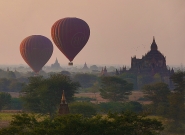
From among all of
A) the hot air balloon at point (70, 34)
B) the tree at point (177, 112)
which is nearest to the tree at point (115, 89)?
the hot air balloon at point (70, 34)

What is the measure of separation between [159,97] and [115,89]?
1354 cm

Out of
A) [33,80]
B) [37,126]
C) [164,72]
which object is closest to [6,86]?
[164,72]

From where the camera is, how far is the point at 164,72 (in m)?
123

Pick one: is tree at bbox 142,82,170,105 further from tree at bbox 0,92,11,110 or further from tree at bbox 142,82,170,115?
tree at bbox 0,92,11,110

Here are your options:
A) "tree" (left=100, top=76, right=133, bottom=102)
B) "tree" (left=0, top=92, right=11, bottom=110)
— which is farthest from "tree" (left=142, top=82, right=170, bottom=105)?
"tree" (left=0, top=92, right=11, bottom=110)

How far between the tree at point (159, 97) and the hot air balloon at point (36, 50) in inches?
876

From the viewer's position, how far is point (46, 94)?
6150 centimetres

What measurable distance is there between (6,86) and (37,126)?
98076 mm

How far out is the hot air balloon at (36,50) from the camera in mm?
90000

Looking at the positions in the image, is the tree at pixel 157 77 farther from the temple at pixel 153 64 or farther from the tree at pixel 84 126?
the tree at pixel 84 126

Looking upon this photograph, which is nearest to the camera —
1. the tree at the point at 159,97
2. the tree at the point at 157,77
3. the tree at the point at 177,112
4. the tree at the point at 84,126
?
the tree at the point at 84,126

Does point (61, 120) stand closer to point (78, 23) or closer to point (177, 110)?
point (177, 110)

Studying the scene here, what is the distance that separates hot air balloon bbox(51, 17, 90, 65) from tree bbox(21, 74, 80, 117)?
11025 mm

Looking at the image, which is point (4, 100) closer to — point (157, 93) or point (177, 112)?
point (157, 93)
